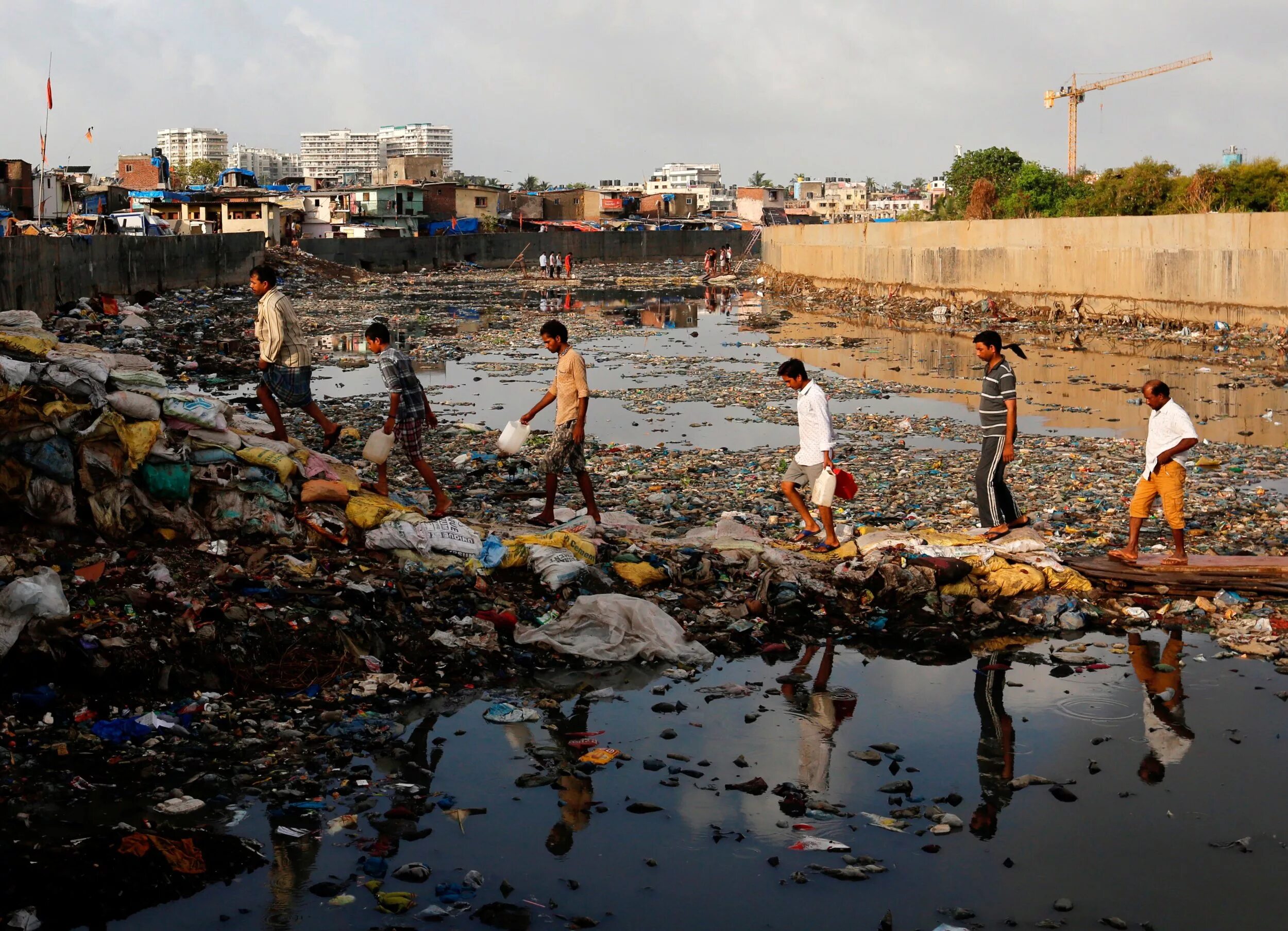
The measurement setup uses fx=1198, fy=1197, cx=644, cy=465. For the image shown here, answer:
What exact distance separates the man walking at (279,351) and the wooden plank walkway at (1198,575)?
5.24 m

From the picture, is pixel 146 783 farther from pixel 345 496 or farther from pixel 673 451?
pixel 673 451

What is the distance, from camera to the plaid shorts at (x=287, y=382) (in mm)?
8398

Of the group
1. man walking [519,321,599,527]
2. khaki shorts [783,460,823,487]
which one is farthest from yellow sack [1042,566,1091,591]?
man walking [519,321,599,527]

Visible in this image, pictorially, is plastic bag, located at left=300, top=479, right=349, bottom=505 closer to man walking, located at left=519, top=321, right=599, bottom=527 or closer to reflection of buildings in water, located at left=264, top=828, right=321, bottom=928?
man walking, located at left=519, top=321, right=599, bottom=527

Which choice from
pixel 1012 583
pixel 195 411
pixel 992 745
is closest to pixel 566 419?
pixel 195 411

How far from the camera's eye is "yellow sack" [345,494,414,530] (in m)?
6.86

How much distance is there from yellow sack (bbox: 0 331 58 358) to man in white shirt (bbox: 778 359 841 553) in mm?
4416

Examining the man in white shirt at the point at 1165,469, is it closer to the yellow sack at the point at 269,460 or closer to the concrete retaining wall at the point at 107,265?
the yellow sack at the point at 269,460

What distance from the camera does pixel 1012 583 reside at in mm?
6762

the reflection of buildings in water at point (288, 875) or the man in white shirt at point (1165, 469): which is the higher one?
the man in white shirt at point (1165, 469)

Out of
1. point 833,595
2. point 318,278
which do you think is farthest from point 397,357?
point 318,278

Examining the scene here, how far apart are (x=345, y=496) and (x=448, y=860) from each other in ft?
10.7

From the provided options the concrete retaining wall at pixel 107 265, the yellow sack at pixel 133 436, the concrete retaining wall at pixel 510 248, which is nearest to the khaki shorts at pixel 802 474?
the yellow sack at pixel 133 436

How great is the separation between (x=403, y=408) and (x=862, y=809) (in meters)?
4.35
